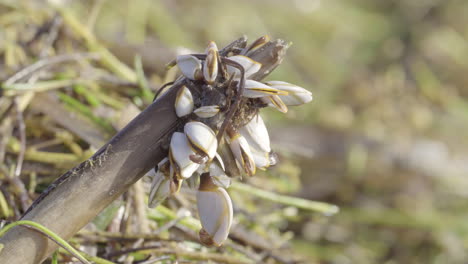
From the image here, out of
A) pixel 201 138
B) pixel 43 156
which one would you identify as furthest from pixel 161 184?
pixel 43 156

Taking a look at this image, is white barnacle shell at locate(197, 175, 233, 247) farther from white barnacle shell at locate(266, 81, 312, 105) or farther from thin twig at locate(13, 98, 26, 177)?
thin twig at locate(13, 98, 26, 177)

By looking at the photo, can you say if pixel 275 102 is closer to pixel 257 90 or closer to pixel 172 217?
pixel 257 90

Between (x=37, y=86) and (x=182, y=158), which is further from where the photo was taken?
(x=37, y=86)

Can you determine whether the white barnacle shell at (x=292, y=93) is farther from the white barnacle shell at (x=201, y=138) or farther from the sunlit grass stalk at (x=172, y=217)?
the sunlit grass stalk at (x=172, y=217)

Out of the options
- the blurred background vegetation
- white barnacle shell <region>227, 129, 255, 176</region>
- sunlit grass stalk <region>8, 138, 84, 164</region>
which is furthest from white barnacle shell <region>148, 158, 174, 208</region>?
sunlit grass stalk <region>8, 138, 84, 164</region>

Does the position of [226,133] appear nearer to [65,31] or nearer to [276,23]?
[65,31]

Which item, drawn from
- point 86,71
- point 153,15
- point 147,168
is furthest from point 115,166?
point 153,15
